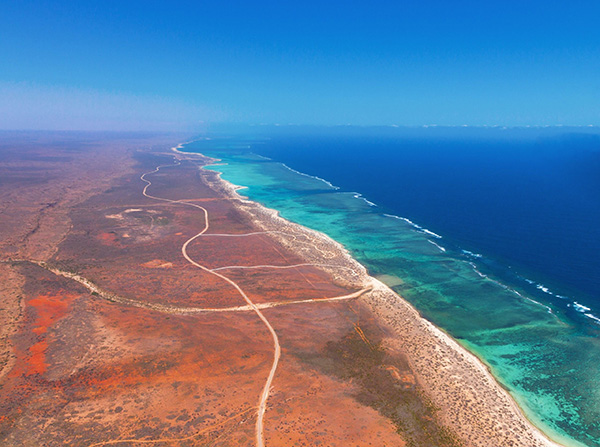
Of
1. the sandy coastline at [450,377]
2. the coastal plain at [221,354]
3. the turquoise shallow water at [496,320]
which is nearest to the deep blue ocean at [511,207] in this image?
the turquoise shallow water at [496,320]

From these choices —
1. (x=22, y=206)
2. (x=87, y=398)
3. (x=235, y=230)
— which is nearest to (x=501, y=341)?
(x=87, y=398)

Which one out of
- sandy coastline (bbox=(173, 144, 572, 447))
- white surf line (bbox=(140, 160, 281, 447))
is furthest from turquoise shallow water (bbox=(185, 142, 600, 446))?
white surf line (bbox=(140, 160, 281, 447))

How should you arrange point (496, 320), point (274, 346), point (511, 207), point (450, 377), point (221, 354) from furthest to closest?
point (511, 207) → point (496, 320) → point (274, 346) → point (221, 354) → point (450, 377)

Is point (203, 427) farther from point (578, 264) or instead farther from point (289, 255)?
point (578, 264)

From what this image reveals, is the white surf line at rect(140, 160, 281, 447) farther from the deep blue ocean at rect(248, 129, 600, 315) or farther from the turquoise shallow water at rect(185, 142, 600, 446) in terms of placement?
the deep blue ocean at rect(248, 129, 600, 315)

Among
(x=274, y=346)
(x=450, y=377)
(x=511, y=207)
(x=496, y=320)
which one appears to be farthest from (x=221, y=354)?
(x=511, y=207)

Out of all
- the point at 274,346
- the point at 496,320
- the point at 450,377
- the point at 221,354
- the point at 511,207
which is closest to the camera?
the point at 450,377

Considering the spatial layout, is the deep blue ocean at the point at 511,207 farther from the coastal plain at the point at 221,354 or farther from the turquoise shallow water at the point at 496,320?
the coastal plain at the point at 221,354

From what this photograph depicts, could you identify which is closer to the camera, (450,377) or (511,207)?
(450,377)

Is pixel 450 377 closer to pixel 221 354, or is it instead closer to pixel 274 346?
pixel 274 346
